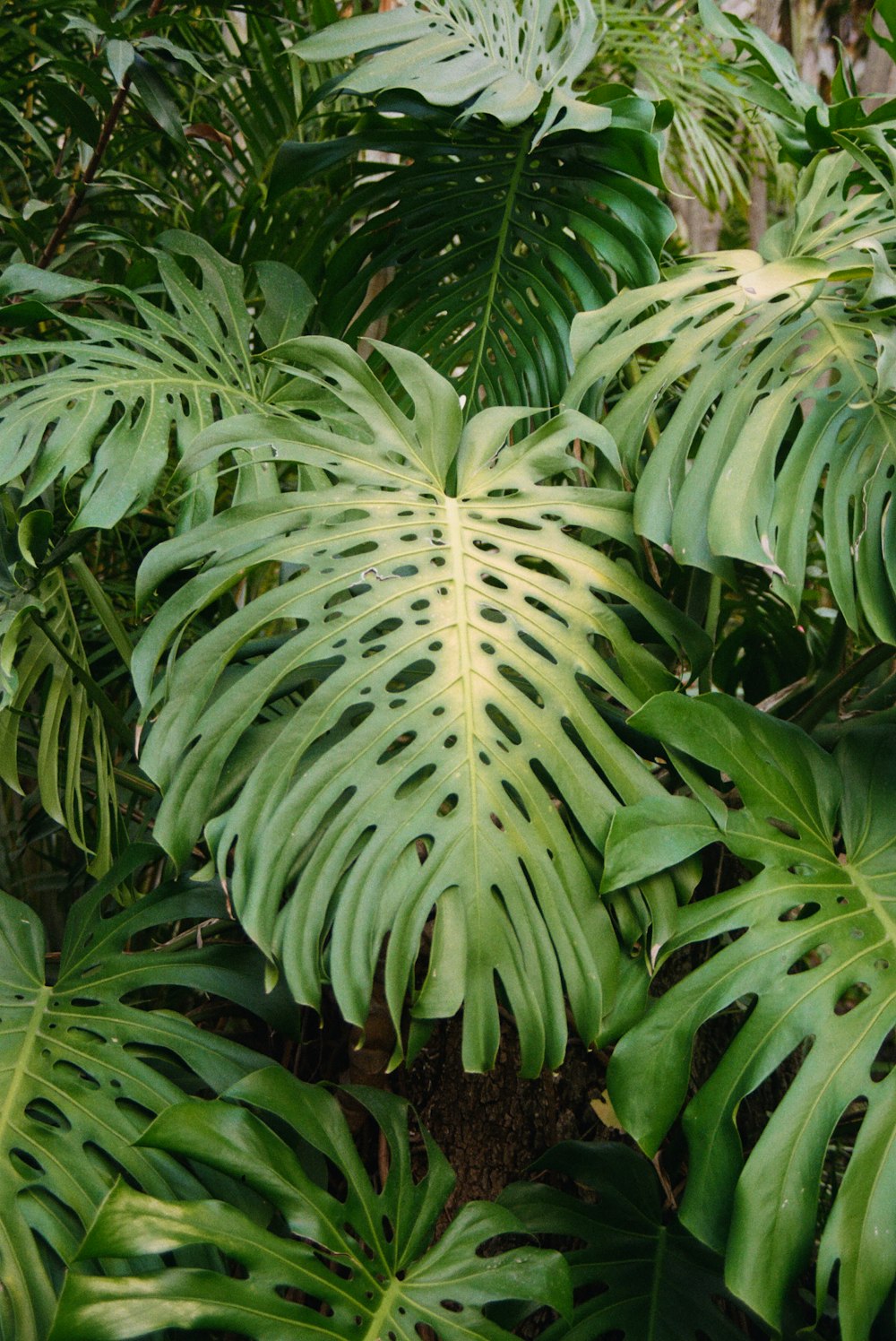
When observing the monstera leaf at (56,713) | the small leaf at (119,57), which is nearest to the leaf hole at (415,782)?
the monstera leaf at (56,713)

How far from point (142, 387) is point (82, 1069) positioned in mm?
590

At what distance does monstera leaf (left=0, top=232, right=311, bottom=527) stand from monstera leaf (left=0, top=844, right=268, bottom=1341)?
1.07 feet

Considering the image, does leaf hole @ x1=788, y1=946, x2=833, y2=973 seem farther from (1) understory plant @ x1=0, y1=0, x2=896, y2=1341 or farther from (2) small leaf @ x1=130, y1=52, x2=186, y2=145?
(2) small leaf @ x1=130, y1=52, x2=186, y2=145

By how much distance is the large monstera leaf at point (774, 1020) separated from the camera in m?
0.68

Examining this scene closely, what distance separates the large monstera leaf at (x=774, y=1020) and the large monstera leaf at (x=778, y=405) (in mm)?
132

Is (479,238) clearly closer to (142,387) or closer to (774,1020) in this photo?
(142,387)

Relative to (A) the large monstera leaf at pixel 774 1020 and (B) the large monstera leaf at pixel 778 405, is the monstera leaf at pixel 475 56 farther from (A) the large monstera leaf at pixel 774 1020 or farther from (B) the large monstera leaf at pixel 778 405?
(A) the large monstera leaf at pixel 774 1020

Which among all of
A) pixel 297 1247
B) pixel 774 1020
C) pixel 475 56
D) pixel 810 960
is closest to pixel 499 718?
pixel 774 1020

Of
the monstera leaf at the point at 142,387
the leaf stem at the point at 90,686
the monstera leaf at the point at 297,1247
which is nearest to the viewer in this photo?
the monstera leaf at the point at 297,1247

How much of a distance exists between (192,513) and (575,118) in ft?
1.60

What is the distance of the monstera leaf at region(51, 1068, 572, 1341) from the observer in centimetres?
67

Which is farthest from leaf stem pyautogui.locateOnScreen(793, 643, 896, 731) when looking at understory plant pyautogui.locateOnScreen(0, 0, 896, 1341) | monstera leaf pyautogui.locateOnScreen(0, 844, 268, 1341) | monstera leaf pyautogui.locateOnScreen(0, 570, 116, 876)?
monstera leaf pyautogui.locateOnScreen(0, 570, 116, 876)

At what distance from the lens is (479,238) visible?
1364 millimetres

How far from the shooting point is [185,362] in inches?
44.5
